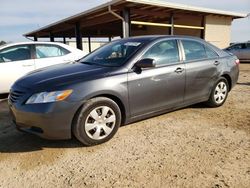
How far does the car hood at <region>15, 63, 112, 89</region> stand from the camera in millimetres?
3285

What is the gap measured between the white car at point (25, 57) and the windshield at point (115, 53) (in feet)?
8.44

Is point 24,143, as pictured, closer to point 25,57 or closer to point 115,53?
point 115,53

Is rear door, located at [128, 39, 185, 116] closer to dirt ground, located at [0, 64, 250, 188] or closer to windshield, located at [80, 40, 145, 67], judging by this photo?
windshield, located at [80, 40, 145, 67]

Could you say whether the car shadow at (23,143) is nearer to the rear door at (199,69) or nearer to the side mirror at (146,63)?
the side mirror at (146,63)

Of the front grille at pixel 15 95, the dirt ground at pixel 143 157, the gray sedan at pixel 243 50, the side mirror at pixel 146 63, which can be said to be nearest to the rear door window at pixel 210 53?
the dirt ground at pixel 143 157

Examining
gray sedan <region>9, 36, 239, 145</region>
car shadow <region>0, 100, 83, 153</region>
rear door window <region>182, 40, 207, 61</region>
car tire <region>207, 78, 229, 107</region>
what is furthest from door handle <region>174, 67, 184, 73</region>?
car shadow <region>0, 100, 83, 153</region>

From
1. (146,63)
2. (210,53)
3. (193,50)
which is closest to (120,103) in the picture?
(146,63)

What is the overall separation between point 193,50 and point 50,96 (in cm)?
282

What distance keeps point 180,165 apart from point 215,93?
260 cm

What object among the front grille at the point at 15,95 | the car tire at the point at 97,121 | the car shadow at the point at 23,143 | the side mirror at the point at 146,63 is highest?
the side mirror at the point at 146,63

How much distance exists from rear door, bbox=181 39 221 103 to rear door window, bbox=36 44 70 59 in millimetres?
3753

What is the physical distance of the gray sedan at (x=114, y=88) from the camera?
10.3 feet

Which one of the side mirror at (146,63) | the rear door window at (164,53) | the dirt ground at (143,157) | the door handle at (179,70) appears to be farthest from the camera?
the door handle at (179,70)

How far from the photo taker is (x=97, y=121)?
3.40 metres
